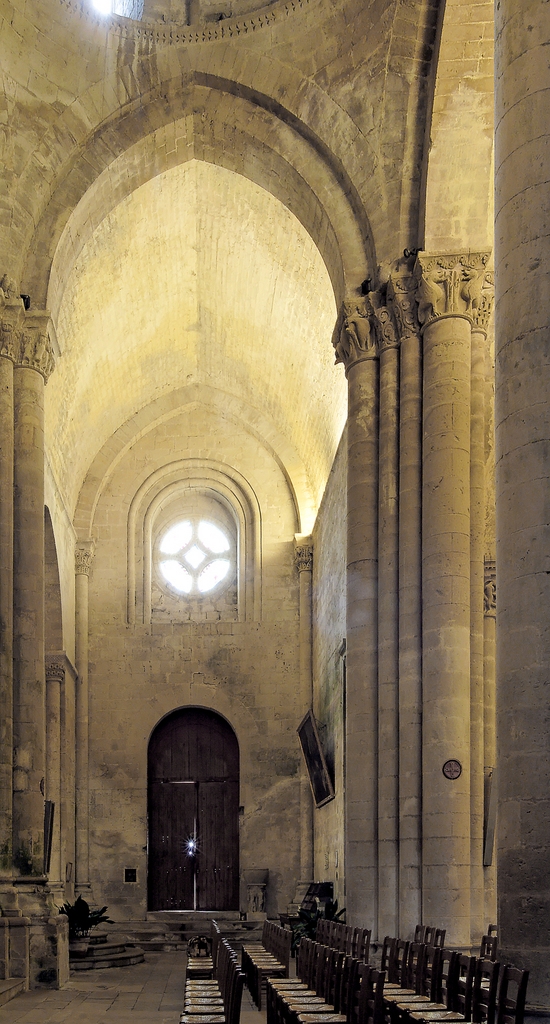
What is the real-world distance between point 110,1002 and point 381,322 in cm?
803

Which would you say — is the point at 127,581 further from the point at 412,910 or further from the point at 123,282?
the point at 412,910

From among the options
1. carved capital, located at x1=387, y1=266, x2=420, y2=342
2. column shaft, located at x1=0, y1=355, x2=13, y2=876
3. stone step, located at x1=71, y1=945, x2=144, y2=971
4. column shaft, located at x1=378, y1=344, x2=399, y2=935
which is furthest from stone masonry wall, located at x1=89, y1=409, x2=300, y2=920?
carved capital, located at x1=387, y1=266, x2=420, y2=342

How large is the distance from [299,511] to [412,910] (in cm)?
1419

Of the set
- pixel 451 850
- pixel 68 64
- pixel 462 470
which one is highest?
pixel 68 64

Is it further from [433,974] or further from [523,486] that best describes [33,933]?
[523,486]

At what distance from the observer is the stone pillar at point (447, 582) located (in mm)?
12328

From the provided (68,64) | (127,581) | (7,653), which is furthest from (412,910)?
(127,581)

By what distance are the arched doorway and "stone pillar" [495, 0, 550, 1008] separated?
19.0 meters

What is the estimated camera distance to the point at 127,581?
2589 cm

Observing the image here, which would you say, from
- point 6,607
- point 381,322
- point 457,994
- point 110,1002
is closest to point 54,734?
point 6,607

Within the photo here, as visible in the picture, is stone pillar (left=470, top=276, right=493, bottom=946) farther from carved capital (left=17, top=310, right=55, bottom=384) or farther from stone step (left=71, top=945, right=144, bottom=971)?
stone step (left=71, top=945, right=144, bottom=971)

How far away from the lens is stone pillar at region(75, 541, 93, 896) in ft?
79.3

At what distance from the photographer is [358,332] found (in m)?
14.6

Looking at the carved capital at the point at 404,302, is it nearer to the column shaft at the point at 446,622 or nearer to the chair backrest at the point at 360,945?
the column shaft at the point at 446,622
